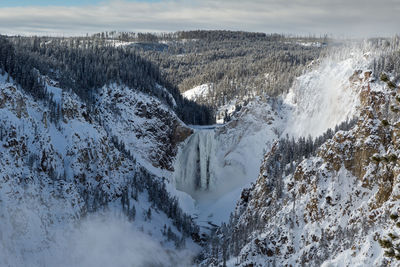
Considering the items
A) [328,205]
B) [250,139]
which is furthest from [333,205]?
[250,139]

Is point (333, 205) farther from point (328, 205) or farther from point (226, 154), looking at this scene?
point (226, 154)

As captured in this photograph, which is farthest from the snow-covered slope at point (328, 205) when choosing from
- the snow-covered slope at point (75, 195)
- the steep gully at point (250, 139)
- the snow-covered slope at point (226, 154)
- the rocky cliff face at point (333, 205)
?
the snow-covered slope at point (226, 154)

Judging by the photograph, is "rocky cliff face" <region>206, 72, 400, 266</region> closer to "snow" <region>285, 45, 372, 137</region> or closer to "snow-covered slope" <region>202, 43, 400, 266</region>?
"snow-covered slope" <region>202, 43, 400, 266</region>

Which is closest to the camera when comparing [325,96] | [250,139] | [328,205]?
[328,205]

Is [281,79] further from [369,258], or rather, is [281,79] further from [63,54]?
[369,258]

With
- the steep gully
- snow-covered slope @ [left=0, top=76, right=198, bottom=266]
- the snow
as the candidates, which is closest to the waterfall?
the steep gully

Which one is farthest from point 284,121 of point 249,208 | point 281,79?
point 249,208

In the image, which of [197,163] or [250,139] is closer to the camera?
[250,139]
